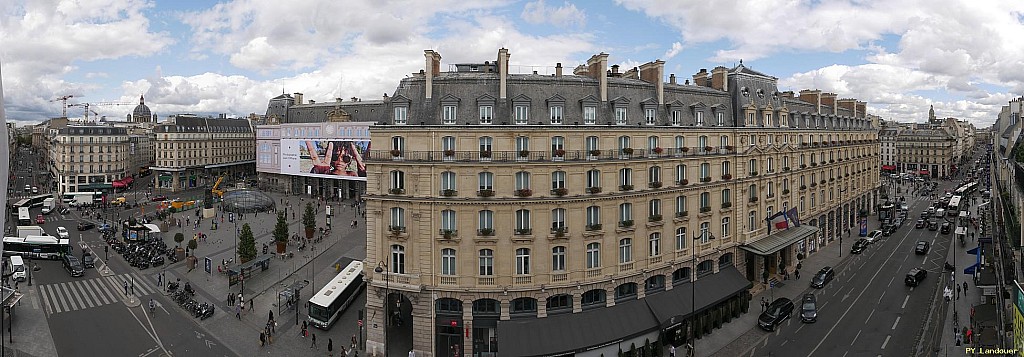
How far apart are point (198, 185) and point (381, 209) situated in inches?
4865

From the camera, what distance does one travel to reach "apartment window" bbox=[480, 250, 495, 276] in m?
37.2

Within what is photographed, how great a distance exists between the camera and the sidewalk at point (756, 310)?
1602 inches

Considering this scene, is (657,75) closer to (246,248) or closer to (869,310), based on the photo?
(869,310)

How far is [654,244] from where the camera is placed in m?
42.6

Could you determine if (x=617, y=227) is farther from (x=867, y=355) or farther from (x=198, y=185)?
(x=198, y=185)

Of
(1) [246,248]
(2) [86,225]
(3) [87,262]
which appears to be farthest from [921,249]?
(2) [86,225]

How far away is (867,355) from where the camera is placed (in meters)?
38.7

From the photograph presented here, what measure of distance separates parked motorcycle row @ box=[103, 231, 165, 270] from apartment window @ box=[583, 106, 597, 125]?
165 ft

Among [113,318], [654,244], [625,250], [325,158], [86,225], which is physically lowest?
[113,318]

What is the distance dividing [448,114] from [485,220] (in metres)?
7.28

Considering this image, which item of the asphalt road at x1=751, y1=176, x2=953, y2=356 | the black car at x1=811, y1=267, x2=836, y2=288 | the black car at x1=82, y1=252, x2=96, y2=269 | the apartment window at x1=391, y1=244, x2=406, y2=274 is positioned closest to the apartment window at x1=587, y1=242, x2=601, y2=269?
the apartment window at x1=391, y1=244, x2=406, y2=274

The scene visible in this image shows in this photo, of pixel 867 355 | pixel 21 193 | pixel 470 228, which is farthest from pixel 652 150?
pixel 21 193

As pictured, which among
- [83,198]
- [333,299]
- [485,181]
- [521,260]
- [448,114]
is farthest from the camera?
[83,198]

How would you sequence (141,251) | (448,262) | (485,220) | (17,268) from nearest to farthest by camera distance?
(485,220), (448,262), (17,268), (141,251)
